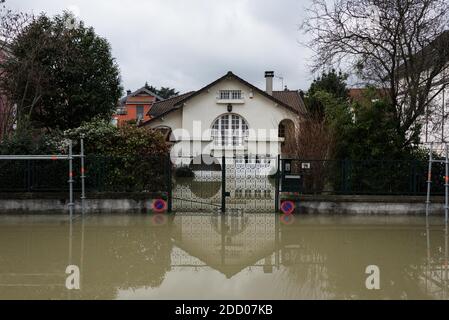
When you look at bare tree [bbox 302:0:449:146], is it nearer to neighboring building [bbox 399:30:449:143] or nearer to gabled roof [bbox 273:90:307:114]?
neighboring building [bbox 399:30:449:143]

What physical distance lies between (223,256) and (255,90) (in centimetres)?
2123

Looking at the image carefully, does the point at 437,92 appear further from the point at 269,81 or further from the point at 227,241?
the point at 269,81

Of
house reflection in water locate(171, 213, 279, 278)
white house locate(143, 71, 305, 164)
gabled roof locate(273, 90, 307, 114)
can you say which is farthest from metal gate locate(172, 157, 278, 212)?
gabled roof locate(273, 90, 307, 114)

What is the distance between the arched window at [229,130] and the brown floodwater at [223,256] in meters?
16.6

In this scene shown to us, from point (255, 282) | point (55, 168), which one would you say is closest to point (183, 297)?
point (255, 282)

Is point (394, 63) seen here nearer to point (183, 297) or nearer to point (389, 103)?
point (389, 103)

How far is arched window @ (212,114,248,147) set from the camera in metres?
28.1

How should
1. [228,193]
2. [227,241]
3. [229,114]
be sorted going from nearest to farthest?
[227,241] < [228,193] < [229,114]

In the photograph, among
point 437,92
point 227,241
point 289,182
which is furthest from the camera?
point 437,92

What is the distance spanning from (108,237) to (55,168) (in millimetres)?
4078

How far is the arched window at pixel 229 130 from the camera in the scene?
28.1 metres

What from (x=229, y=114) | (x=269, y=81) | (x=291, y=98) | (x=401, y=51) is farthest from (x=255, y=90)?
A: (x=401, y=51)

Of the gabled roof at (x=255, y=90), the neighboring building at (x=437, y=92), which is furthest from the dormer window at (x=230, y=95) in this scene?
the neighboring building at (x=437, y=92)

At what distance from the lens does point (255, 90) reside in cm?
2781
